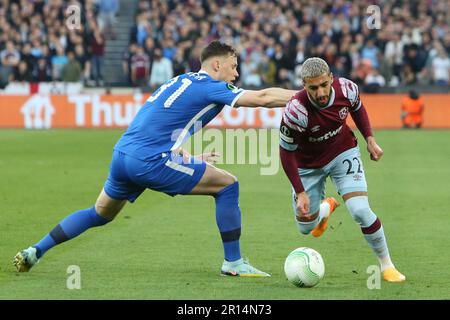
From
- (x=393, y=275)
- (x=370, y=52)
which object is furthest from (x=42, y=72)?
(x=393, y=275)

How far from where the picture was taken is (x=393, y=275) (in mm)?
8352

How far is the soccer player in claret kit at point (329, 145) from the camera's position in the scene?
27.5 feet

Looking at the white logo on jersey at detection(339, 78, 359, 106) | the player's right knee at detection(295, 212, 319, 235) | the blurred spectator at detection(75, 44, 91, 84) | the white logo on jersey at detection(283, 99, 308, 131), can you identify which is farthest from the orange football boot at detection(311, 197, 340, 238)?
the blurred spectator at detection(75, 44, 91, 84)

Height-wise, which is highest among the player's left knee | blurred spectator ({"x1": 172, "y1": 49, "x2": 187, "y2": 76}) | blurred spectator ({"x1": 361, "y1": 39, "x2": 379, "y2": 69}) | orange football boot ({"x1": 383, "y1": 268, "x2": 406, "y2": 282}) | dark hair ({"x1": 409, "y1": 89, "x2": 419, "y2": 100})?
the player's left knee

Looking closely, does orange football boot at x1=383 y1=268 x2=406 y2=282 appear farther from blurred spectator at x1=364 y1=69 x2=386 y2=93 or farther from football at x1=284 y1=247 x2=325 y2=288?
blurred spectator at x1=364 y1=69 x2=386 y2=93

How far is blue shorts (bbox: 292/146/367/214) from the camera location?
877 cm

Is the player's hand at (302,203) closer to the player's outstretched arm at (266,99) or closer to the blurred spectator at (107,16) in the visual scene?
the player's outstretched arm at (266,99)

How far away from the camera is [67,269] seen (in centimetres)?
884

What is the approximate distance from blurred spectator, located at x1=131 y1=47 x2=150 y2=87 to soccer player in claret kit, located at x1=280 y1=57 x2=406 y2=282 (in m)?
20.4

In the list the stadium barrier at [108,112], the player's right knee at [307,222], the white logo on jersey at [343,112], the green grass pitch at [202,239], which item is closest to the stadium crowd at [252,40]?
the stadium barrier at [108,112]

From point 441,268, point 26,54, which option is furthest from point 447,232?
point 26,54

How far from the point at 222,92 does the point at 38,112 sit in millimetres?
20244

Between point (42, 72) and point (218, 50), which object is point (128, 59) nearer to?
Answer: point (42, 72)
